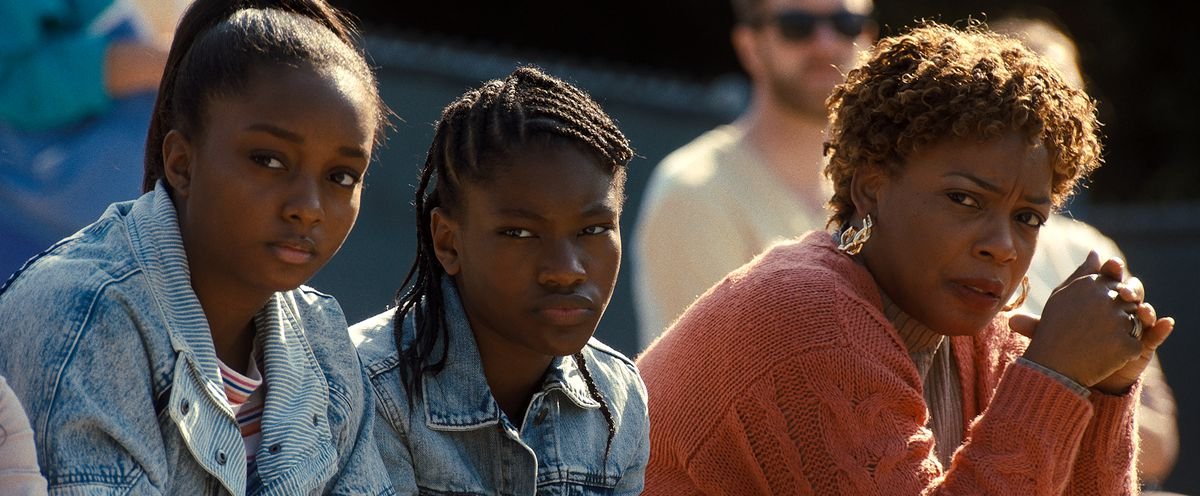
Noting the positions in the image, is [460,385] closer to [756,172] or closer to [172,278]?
[172,278]

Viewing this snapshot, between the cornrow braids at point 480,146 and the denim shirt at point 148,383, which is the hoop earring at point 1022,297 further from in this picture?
the denim shirt at point 148,383

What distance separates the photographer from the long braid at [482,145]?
251cm

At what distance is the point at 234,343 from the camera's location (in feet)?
7.54

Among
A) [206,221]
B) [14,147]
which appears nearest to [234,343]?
[206,221]

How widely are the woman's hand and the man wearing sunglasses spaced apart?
60.5 inches

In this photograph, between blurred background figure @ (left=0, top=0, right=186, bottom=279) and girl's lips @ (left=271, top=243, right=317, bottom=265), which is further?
blurred background figure @ (left=0, top=0, right=186, bottom=279)

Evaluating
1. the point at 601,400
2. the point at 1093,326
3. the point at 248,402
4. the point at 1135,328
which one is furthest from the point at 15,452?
the point at 1135,328

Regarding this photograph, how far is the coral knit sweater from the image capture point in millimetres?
2650

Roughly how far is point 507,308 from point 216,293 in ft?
1.60

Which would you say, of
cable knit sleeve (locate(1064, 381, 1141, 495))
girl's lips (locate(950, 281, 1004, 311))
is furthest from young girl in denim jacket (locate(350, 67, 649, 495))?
cable knit sleeve (locate(1064, 381, 1141, 495))

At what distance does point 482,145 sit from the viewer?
2514mm

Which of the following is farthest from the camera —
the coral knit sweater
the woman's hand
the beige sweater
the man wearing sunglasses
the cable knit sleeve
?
the man wearing sunglasses

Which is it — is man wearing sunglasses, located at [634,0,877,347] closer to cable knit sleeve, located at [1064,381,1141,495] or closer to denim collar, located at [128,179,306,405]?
cable knit sleeve, located at [1064,381,1141,495]

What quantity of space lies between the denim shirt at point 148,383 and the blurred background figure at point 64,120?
3.36 ft
